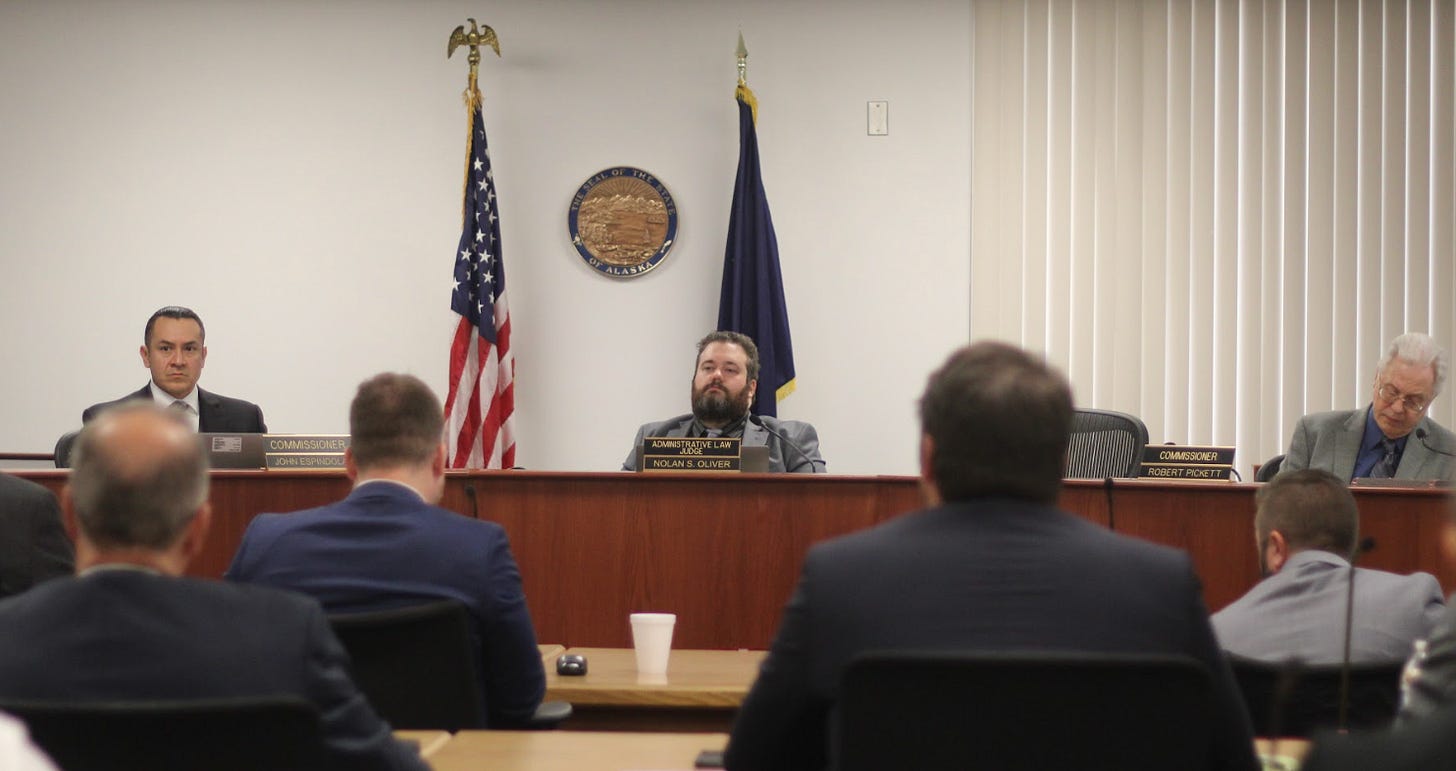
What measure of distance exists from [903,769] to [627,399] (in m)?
4.99

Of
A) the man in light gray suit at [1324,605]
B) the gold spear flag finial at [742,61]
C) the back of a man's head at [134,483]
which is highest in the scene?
the gold spear flag finial at [742,61]

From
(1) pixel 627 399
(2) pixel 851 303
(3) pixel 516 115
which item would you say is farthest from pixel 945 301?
(3) pixel 516 115

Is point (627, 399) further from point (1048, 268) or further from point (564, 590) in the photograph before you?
point (564, 590)

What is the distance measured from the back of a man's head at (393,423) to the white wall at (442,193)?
12.2 feet

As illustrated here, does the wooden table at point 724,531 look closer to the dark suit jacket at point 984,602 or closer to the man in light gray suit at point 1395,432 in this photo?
the man in light gray suit at point 1395,432

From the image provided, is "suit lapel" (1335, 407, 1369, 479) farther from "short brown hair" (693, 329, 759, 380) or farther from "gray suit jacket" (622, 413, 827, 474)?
"short brown hair" (693, 329, 759, 380)

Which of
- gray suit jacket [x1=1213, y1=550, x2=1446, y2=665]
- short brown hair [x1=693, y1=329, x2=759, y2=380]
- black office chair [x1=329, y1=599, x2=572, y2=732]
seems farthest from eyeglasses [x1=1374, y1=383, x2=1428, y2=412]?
black office chair [x1=329, y1=599, x2=572, y2=732]

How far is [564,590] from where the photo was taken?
3650 millimetres

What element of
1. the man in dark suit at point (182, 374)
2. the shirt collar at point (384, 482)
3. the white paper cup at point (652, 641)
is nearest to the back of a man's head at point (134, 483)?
the shirt collar at point (384, 482)

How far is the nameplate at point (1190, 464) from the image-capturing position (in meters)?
3.77

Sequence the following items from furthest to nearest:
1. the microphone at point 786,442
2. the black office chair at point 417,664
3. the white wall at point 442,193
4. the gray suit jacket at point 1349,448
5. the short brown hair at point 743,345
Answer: the white wall at point 442,193
the short brown hair at point 743,345
the gray suit jacket at point 1349,448
the microphone at point 786,442
the black office chair at point 417,664

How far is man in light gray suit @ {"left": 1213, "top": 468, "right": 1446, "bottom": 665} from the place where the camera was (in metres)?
2.34

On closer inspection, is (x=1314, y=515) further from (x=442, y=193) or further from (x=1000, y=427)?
(x=442, y=193)

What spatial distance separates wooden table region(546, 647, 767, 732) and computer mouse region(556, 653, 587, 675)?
2 centimetres
